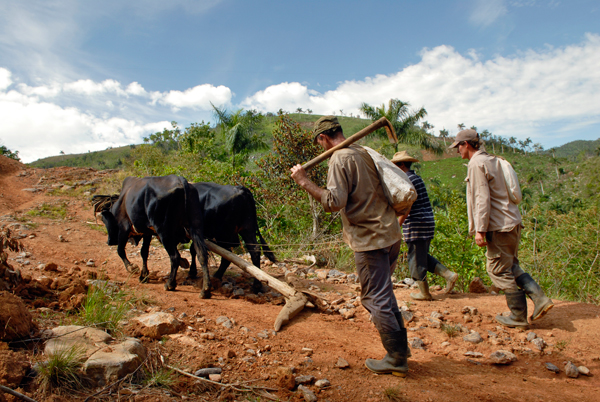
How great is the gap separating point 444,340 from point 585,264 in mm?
5474

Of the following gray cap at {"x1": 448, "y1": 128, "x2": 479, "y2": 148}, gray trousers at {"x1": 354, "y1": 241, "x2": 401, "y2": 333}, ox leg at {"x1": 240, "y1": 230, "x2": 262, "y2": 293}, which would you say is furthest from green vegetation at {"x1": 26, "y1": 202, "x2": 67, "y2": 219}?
gray cap at {"x1": 448, "y1": 128, "x2": 479, "y2": 148}

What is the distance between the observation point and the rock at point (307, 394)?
2521 millimetres

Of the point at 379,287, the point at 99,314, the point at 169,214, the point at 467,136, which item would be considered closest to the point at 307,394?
the point at 379,287

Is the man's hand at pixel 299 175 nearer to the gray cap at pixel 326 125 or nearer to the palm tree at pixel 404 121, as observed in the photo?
the gray cap at pixel 326 125

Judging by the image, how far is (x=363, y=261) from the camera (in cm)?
290

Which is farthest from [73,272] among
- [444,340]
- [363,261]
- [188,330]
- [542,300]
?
[542,300]

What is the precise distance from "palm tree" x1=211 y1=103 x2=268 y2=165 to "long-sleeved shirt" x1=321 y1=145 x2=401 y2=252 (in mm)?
17653

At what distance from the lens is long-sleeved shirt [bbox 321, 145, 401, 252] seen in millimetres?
2826

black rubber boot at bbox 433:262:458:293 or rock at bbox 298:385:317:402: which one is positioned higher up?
black rubber boot at bbox 433:262:458:293

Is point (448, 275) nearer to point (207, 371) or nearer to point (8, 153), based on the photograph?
point (207, 371)

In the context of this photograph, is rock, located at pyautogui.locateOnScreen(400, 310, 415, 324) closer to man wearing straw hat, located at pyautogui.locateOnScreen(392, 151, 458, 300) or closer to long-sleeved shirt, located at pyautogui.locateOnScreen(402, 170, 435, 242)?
man wearing straw hat, located at pyautogui.locateOnScreen(392, 151, 458, 300)

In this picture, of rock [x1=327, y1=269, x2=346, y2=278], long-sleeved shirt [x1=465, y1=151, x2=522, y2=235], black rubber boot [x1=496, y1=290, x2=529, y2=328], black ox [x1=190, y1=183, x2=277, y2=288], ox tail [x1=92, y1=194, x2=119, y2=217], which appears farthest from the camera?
ox tail [x1=92, y1=194, x2=119, y2=217]

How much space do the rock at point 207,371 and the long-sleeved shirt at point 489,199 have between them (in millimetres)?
2745

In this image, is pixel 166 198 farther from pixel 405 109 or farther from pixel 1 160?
pixel 405 109
